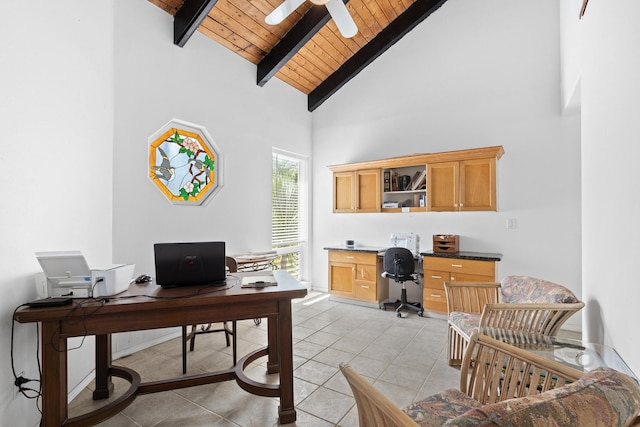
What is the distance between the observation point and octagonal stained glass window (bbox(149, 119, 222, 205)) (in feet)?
10.8

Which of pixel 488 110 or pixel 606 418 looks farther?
pixel 488 110

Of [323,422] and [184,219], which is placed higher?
[184,219]

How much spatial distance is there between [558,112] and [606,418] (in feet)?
13.3

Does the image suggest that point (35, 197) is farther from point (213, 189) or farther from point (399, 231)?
point (399, 231)

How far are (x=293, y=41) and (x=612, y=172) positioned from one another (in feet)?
12.1

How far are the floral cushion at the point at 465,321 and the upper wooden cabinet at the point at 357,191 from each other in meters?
2.23

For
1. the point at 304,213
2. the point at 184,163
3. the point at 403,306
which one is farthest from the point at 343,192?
the point at 184,163

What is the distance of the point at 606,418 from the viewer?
75 centimetres

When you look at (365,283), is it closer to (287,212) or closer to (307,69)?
(287,212)

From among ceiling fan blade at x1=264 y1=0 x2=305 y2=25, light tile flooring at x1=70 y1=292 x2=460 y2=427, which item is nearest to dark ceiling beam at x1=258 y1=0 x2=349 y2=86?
ceiling fan blade at x1=264 y1=0 x2=305 y2=25

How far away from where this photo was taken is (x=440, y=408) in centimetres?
135

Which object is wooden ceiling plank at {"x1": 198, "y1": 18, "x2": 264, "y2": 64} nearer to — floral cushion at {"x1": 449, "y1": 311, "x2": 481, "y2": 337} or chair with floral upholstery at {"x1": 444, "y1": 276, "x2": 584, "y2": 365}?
chair with floral upholstery at {"x1": 444, "y1": 276, "x2": 584, "y2": 365}

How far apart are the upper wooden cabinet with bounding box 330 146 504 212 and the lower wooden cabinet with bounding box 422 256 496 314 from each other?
0.71m

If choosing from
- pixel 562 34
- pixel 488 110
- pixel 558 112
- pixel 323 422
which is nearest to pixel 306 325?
pixel 323 422
